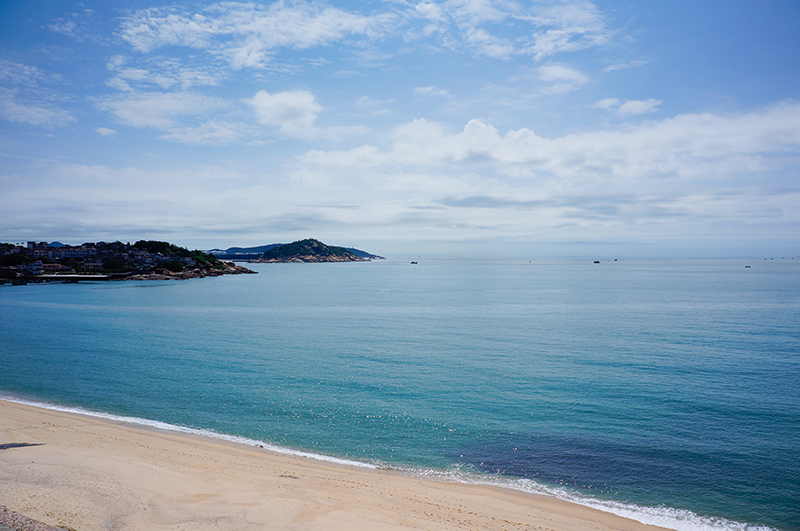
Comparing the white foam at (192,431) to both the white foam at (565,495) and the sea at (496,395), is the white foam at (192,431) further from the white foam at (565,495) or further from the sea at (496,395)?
the sea at (496,395)

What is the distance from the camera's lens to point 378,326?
54.9 meters

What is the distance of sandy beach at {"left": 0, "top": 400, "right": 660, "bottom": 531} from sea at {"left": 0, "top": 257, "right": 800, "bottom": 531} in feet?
5.60

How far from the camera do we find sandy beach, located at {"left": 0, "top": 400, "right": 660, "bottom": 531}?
12133 millimetres

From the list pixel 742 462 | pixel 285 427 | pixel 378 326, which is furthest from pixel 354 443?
pixel 378 326

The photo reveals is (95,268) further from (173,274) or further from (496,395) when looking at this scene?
(496,395)

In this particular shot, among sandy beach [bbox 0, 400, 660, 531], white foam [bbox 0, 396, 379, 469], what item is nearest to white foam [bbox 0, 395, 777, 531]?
white foam [bbox 0, 396, 379, 469]

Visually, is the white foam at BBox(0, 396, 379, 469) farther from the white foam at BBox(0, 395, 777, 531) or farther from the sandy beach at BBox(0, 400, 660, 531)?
the sandy beach at BBox(0, 400, 660, 531)

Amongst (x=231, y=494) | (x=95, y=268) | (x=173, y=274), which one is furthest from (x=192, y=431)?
(x=95, y=268)

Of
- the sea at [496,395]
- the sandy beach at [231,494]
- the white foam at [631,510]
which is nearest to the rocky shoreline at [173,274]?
the sea at [496,395]

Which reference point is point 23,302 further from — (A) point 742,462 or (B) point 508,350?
(A) point 742,462

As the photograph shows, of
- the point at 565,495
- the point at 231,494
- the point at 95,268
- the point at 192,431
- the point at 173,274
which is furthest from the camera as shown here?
the point at 95,268

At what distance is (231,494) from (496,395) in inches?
697

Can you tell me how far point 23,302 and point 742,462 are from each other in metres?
115

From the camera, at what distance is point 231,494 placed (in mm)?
13898
